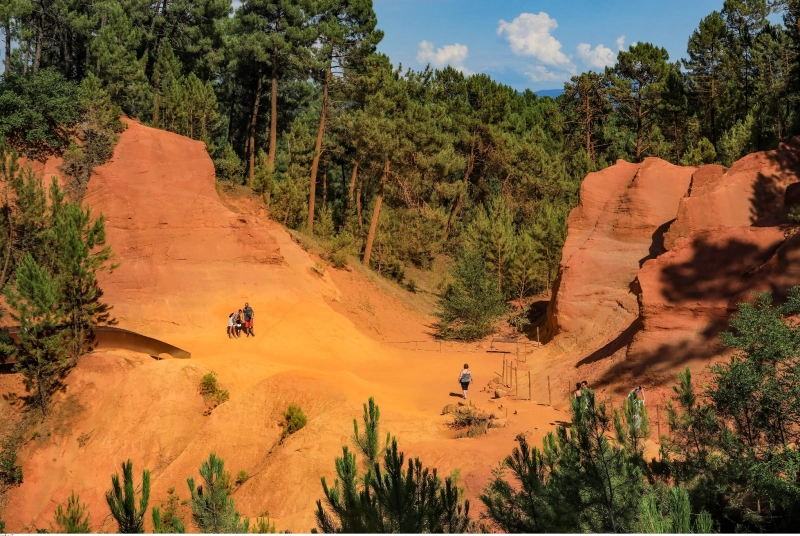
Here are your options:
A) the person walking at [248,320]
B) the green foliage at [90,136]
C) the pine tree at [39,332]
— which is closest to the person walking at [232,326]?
the person walking at [248,320]

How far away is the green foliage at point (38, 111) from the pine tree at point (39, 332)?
10.2 m

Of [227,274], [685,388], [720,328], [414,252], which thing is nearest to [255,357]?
[227,274]

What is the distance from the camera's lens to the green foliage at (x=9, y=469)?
59.9 feet

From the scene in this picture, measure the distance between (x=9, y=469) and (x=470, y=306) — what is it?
19.7 m

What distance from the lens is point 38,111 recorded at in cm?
2784

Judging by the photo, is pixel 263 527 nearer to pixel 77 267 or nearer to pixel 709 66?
pixel 77 267

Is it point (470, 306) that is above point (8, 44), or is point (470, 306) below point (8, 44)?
below

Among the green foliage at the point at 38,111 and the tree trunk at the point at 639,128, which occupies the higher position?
the tree trunk at the point at 639,128

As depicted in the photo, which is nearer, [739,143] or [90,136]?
[90,136]

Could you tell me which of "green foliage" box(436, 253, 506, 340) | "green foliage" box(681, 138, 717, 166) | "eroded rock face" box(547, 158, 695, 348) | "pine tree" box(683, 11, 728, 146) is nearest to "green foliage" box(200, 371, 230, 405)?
"eroded rock face" box(547, 158, 695, 348)

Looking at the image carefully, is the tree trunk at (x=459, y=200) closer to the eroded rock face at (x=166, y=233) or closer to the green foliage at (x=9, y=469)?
the eroded rock face at (x=166, y=233)

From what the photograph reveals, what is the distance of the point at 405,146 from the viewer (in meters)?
37.8

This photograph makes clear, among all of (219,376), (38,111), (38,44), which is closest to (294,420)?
(219,376)

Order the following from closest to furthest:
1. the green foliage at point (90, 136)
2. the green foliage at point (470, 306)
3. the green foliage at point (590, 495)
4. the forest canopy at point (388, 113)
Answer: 1. the green foliage at point (590, 495)
2. the green foliage at point (90, 136)
3. the green foliage at point (470, 306)
4. the forest canopy at point (388, 113)
